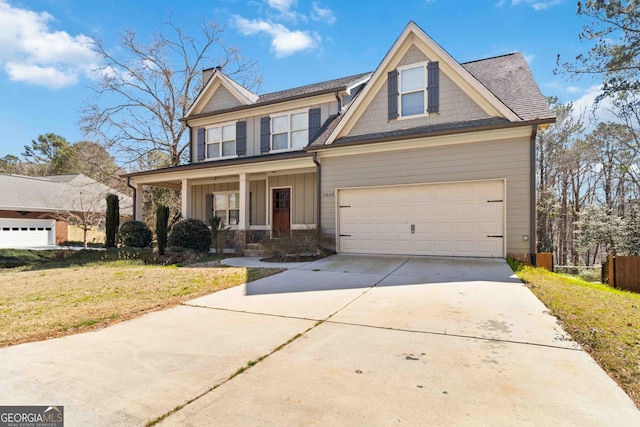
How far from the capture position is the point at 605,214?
51.8 ft

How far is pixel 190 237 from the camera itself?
1237 centimetres

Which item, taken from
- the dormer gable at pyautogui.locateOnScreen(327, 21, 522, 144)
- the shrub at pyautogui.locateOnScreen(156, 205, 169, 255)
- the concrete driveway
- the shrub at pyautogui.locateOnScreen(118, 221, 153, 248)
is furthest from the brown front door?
the concrete driveway

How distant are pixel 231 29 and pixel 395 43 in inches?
651

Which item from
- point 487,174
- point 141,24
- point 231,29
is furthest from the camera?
point 231,29

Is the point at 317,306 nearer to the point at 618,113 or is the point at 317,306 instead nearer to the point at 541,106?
the point at 541,106

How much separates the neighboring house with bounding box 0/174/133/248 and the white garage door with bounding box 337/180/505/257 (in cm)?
1787

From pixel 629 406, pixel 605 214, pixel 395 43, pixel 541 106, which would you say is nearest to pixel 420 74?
pixel 395 43

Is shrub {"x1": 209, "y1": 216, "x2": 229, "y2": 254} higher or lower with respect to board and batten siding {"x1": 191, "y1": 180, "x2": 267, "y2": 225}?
lower

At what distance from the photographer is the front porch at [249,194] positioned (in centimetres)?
1292

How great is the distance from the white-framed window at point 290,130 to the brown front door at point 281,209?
1.99 metres

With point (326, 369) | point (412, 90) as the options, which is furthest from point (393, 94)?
point (326, 369)

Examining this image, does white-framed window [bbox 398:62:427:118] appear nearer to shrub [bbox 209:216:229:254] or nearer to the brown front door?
the brown front door

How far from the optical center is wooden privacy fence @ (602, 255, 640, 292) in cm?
880

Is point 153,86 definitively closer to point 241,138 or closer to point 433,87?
point 241,138
